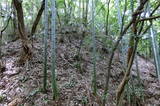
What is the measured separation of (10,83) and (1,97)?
494 mm

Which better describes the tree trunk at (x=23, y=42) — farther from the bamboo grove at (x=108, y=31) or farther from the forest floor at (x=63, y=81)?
the forest floor at (x=63, y=81)

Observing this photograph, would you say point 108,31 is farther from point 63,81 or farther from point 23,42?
point 23,42

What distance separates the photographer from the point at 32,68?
16.0 feet

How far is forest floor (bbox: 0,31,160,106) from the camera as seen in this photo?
397cm

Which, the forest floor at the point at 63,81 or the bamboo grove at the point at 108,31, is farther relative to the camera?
the forest floor at the point at 63,81

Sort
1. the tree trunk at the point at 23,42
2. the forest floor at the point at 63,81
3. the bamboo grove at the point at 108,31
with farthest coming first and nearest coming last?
1. the tree trunk at the point at 23,42
2. the forest floor at the point at 63,81
3. the bamboo grove at the point at 108,31

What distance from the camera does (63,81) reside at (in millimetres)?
4543

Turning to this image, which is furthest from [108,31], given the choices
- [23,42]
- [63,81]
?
[23,42]

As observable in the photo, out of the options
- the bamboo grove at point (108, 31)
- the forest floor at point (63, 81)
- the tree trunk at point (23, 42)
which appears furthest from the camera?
the tree trunk at point (23, 42)

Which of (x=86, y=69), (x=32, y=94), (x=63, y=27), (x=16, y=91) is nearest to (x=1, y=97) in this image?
(x=16, y=91)

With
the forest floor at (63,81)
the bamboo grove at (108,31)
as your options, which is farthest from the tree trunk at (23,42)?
the forest floor at (63,81)

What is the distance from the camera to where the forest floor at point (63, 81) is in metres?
3.97

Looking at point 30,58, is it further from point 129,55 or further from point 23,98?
point 129,55

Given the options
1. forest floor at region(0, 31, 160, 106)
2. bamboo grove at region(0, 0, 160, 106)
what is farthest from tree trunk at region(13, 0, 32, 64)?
forest floor at region(0, 31, 160, 106)
